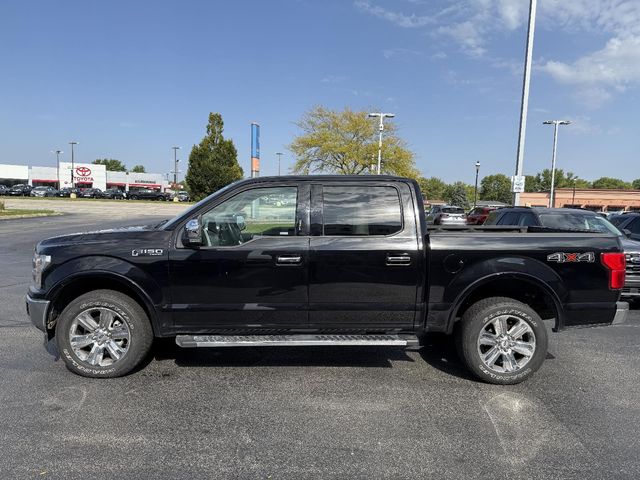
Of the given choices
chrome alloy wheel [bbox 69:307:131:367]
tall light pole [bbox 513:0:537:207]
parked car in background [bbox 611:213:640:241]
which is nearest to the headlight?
chrome alloy wheel [bbox 69:307:131:367]

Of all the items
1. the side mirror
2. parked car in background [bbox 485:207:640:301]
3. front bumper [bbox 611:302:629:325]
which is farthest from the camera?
parked car in background [bbox 485:207:640:301]

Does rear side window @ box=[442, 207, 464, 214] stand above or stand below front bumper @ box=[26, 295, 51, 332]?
above

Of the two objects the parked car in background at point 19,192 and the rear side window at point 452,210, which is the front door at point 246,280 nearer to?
the rear side window at point 452,210

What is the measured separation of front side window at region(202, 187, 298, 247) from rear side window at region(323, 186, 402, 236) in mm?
347

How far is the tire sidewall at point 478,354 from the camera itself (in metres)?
4.15

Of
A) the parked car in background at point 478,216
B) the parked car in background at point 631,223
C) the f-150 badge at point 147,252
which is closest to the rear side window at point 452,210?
the parked car in background at point 478,216

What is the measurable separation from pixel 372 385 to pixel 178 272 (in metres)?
2.07

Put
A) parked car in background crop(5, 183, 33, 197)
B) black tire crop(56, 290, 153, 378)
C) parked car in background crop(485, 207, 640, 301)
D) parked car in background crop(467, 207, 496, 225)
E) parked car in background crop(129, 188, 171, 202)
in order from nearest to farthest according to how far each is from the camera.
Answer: black tire crop(56, 290, 153, 378) → parked car in background crop(485, 207, 640, 301) → parked car in background crop(467, 207, 496, 225) → parked car in background crop(5, 183, 33, 197) → parked car in background crop(129, 188, 171, 202)

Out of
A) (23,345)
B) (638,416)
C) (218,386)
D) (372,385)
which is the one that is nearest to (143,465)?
(218,386)

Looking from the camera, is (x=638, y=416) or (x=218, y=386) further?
(x=218, y=386)

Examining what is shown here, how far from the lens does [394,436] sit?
3.26 meters

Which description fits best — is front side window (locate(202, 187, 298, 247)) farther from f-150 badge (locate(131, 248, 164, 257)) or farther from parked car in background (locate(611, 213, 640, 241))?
parked car in background (locate(611, 213, 640, 241))

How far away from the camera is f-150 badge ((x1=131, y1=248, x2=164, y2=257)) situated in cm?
405

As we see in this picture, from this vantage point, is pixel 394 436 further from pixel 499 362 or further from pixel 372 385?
pixel 499 362
